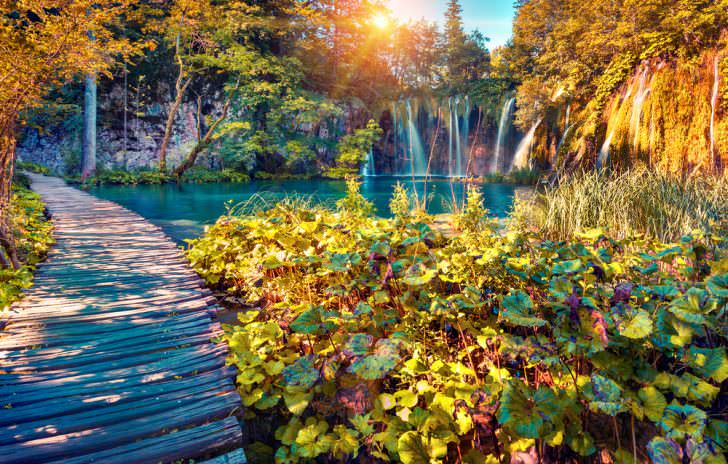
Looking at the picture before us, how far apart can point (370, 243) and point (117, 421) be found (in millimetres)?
1638

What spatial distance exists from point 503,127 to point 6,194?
20016mm

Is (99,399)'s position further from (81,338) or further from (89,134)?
(89,134)

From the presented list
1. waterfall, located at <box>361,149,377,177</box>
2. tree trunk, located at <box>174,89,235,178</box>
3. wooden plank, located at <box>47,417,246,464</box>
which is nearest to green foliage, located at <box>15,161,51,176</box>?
tree trunk, located at <box>174,89,235,178</box>

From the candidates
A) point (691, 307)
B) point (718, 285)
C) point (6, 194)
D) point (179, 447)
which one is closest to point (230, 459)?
point (179, 447)

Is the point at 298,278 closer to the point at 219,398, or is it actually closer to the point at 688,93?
the point at 219,398

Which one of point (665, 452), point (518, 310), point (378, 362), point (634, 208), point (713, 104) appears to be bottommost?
point (665, 452)

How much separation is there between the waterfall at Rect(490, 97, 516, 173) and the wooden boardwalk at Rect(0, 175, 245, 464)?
19.5m

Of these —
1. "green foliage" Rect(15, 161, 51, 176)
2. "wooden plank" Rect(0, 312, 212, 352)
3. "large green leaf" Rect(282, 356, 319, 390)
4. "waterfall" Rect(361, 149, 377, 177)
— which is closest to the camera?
"large green leaf" Rect(282, 356, 319, 390)

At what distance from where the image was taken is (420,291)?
220 centimetres

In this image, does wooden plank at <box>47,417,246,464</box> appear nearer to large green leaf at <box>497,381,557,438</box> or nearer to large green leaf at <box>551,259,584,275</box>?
large green leaf at <box>497,381,557,438</box>

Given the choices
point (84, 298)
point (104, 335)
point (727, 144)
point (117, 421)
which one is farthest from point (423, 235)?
point (727, 144)

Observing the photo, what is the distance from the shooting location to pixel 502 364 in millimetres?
1849

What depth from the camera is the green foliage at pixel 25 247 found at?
115 inches

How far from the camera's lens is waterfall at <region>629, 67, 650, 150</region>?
8757mm
